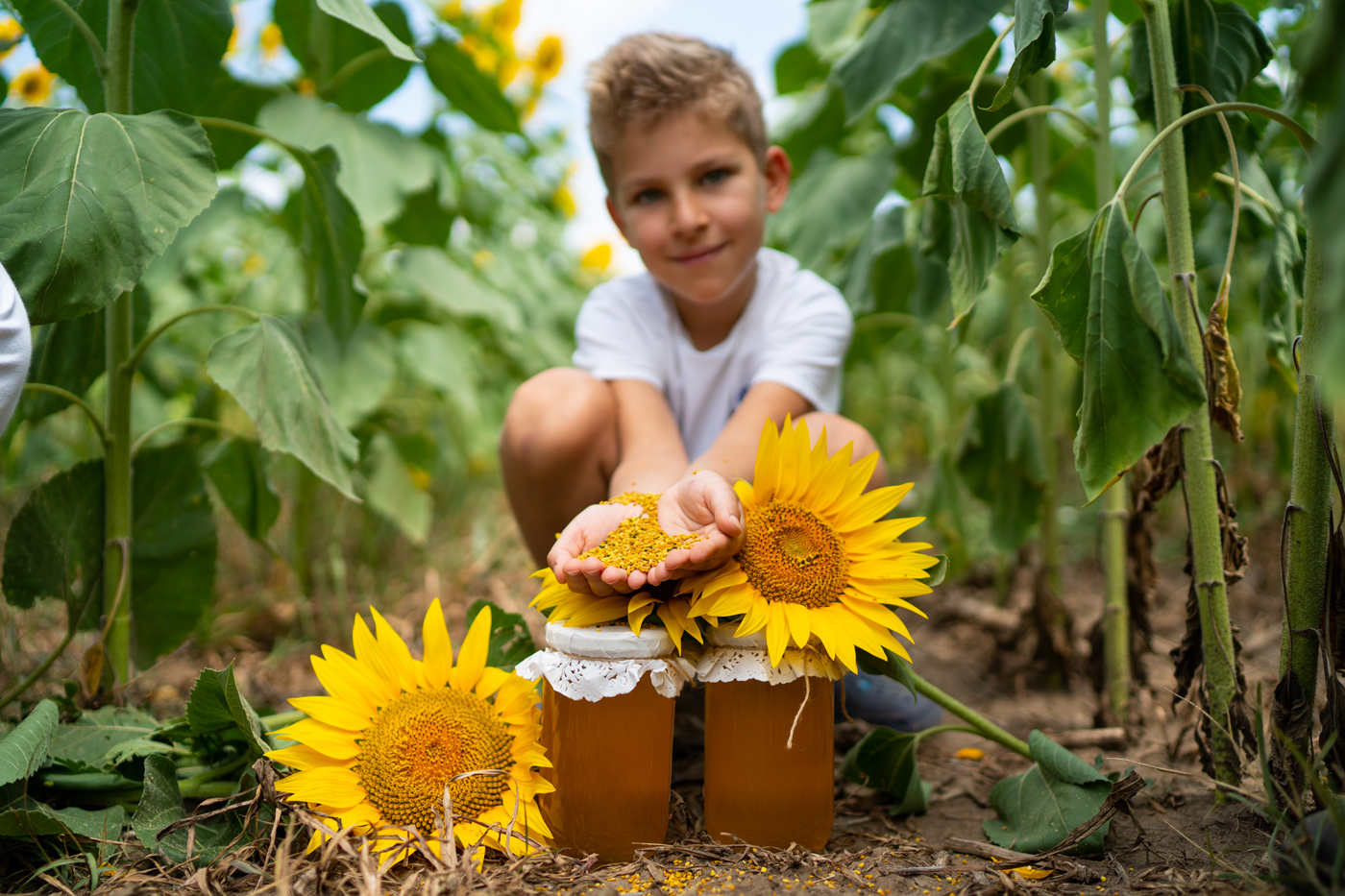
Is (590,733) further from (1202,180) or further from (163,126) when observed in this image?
(1202,180)

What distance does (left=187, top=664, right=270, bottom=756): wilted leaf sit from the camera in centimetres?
96

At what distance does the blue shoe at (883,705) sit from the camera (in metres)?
1.42

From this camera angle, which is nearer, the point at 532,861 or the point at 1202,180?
the point at 532,861

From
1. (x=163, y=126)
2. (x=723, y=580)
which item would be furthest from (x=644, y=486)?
(x=163, y=126)

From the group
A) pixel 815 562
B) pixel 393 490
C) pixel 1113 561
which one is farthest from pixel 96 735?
pixel 1113 561

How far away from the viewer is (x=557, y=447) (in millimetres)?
1394

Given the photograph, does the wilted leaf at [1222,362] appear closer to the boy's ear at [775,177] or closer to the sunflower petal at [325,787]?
the boy's ear at [775,177]

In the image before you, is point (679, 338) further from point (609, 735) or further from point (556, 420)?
point (609, 735)

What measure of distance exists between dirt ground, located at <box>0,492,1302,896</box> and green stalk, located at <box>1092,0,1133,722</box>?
0.04 metres

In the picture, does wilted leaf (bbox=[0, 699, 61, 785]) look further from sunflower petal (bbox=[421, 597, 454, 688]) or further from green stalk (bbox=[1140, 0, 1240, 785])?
green stalk (bbox=[1140, 0, 1240, 785])

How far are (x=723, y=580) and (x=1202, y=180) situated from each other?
0.84 meters

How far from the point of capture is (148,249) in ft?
3.12

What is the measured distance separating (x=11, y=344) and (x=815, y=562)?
0.80 meters

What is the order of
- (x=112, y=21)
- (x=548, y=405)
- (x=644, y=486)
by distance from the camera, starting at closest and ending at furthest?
(x=112, y=21)
(x=644, y=486)
(x=548, y=405)
